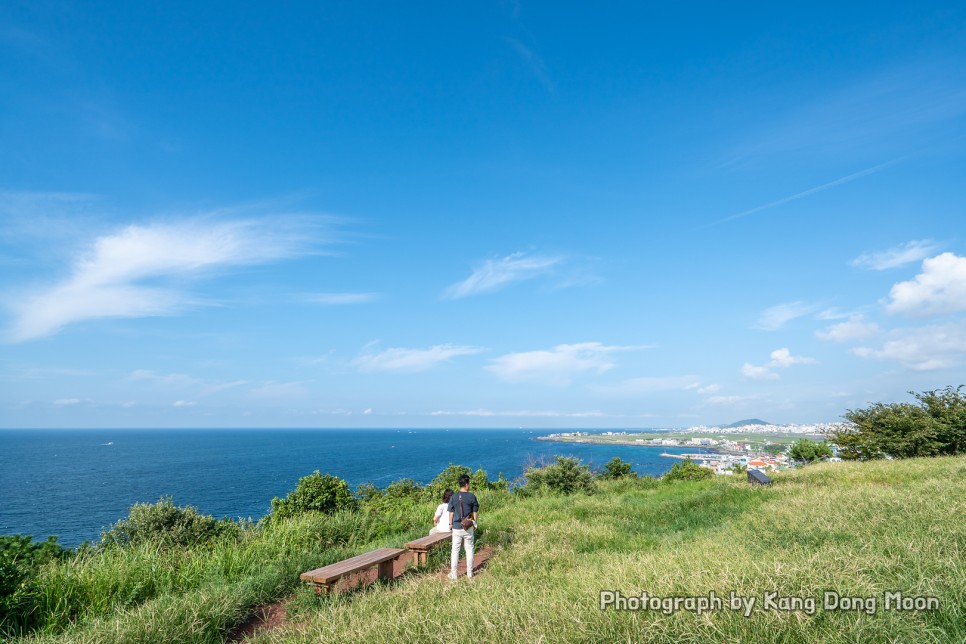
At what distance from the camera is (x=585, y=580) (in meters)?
4.83

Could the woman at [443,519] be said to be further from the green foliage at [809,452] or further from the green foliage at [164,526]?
the green foliage at [809,452]

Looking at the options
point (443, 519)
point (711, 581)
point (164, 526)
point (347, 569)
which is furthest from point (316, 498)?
point (711, 581)

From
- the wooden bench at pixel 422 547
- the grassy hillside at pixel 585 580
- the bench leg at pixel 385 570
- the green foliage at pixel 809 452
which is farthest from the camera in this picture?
the green foliage at pixel 809 452

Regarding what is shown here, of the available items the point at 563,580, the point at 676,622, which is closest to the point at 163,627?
the point at 563,580

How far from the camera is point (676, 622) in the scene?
10.8 feet

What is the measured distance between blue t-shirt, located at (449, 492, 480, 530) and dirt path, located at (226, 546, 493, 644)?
0.84 meters

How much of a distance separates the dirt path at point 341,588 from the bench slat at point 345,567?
0.19 m

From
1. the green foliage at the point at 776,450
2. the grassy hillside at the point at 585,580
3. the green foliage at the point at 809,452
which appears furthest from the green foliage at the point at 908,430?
the green foliage at the point at 776,450

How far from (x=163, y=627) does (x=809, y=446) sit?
34919 millimetres

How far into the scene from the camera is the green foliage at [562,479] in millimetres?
18172

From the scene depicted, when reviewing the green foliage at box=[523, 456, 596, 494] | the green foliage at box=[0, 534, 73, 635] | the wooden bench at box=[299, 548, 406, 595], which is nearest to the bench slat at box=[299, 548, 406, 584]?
the wooden bench at box=[299, 548, 406, 595]

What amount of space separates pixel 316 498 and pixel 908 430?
83.0ft

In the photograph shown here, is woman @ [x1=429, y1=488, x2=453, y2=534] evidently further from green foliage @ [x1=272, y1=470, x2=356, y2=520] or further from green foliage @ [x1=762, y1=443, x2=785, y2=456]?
green foliage @ [x1=762, y1=443, x2=785, y2=456]

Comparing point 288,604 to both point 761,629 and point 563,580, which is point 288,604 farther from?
point 761,629
